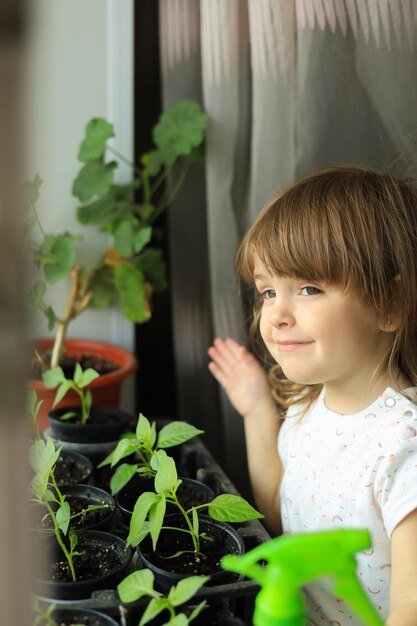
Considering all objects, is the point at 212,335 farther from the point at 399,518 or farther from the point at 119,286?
the point at 399,518

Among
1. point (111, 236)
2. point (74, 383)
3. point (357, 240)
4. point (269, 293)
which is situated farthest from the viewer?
point (111, 236)

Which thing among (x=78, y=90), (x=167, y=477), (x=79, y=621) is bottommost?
(x=79, y=621)

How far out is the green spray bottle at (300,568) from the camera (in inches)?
20.8

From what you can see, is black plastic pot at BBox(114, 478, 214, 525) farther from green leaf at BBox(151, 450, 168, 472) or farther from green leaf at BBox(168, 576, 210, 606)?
green leaf at BBox(168, 576, 210, 606)

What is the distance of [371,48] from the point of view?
3.27 ft

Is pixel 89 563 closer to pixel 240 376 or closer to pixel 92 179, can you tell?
pixel 240 376

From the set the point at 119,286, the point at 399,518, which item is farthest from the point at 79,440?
the point at 399,518

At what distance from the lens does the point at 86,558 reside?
818 mm

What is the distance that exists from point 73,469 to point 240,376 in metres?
0.31

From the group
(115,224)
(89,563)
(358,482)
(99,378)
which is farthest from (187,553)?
(115,224)

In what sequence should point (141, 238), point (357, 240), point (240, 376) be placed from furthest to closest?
1. point (141, 238)
2. point (240, 376)
3. point (357, 240)

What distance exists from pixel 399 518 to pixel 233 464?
1.87 ft

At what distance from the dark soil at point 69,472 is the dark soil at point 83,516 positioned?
7 centimetres

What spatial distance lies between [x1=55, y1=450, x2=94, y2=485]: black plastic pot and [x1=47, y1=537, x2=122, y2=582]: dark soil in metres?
0.17
